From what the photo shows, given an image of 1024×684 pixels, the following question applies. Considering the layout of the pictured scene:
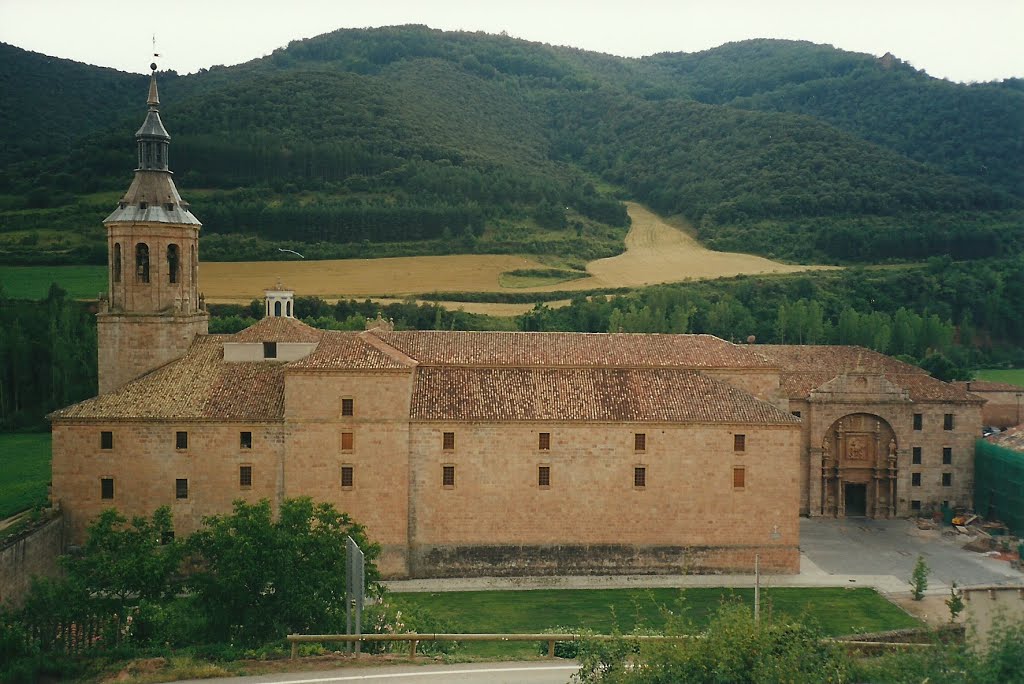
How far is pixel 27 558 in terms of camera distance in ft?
101

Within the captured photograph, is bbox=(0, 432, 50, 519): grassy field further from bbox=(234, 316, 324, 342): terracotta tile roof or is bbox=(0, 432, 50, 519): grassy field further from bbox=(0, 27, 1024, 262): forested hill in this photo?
bbox=(0, 27, 1024, 262): forested hill

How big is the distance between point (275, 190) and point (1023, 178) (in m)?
87.9

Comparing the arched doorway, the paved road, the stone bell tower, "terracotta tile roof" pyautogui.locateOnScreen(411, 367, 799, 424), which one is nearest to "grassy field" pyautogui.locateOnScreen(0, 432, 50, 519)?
the stone bell tower

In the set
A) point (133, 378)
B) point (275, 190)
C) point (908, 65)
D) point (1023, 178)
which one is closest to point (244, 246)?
point (275, 190)

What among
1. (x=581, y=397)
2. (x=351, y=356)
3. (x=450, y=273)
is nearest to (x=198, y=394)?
(x=351, y=356)

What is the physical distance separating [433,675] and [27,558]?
1914 centimetres

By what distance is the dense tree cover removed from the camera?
6097 cm

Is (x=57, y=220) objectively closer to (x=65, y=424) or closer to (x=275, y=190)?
(x=275, y=190)

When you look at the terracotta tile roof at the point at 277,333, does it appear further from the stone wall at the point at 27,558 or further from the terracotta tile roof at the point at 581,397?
the stone wall at the point at 27,558

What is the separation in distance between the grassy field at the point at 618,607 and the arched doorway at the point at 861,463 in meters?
11.8

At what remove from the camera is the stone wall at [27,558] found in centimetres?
2895

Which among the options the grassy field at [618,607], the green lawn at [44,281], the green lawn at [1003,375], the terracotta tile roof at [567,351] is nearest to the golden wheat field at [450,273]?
the green lawn at [44,281]

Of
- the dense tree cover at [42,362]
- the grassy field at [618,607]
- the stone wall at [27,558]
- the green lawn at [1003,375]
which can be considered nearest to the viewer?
the stone wall at [27,558]

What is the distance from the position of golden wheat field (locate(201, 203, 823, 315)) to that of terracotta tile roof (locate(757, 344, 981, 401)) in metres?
32.2
